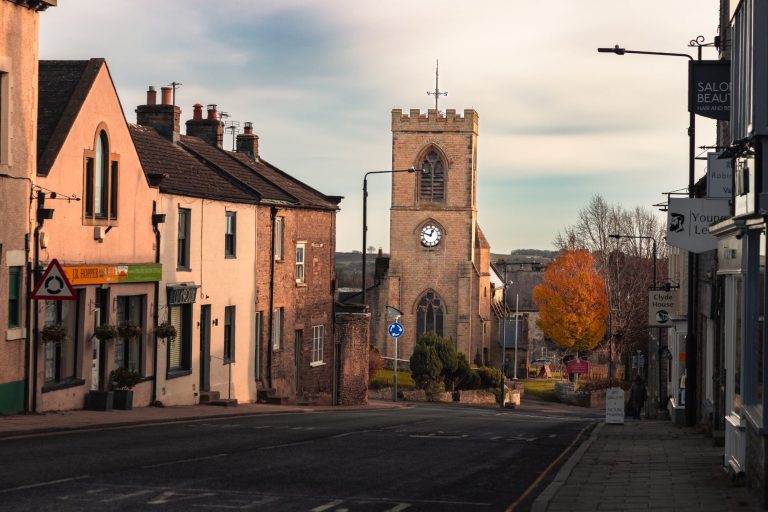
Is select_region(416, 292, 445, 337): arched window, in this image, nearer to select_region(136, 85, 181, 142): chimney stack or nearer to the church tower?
the church tower

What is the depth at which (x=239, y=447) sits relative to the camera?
18.6 m

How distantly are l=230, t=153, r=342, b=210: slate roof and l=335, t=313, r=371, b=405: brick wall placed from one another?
180 inches

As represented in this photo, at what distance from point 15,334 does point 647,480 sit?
517 inches

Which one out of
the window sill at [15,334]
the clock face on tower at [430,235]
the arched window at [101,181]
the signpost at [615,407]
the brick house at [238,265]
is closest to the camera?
the window sill at [15,334]

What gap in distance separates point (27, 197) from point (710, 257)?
49.0 ft

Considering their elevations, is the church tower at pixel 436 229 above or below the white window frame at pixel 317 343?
above

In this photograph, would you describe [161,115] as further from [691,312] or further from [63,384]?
[691,312]

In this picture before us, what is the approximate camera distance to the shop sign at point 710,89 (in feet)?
67.2

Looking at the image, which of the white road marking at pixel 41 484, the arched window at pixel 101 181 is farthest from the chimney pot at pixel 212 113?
the white road marking at pixel 41 484

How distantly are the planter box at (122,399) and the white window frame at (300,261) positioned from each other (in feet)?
49.6

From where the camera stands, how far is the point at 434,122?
95.2 metres

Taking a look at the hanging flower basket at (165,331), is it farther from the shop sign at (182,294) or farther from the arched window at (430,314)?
the arched window at (430,314)

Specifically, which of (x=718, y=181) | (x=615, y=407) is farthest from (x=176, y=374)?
(x=718, y=181)

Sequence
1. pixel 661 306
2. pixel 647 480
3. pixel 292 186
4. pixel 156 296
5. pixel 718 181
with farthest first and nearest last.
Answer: pixel 292 186 → pixel 661 306 → pixel 156 296 → pixel 718 181 → pixel 647 480
